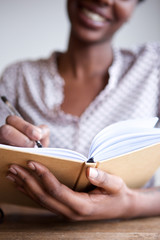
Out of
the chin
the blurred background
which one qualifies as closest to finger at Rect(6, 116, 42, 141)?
the chin

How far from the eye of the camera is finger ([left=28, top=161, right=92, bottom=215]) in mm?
491

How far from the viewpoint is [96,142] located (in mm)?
496

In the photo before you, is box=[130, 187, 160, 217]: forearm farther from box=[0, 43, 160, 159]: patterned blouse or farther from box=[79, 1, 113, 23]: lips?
box=[79, 1, 113, 23]: lips

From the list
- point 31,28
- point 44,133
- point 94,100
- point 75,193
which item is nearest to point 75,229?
point 75,193

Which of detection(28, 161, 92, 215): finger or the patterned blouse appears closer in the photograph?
detection(28, 161, 92, 215): finger

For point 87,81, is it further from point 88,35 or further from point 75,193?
point 75,193

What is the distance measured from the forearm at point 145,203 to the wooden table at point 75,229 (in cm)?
2

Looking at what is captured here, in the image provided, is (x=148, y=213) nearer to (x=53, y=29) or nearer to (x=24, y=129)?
(x=24, y=129)

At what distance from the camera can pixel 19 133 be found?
57 cm

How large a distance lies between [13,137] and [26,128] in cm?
4

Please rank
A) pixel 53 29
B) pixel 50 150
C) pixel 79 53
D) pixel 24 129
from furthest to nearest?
pixel 53 29, pixel 79 53, pixel 24 129, pixel 50 150

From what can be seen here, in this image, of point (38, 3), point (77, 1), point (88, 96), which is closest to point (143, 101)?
point (88, 96)

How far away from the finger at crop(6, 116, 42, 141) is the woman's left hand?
77mm

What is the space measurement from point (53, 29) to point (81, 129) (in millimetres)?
1462
